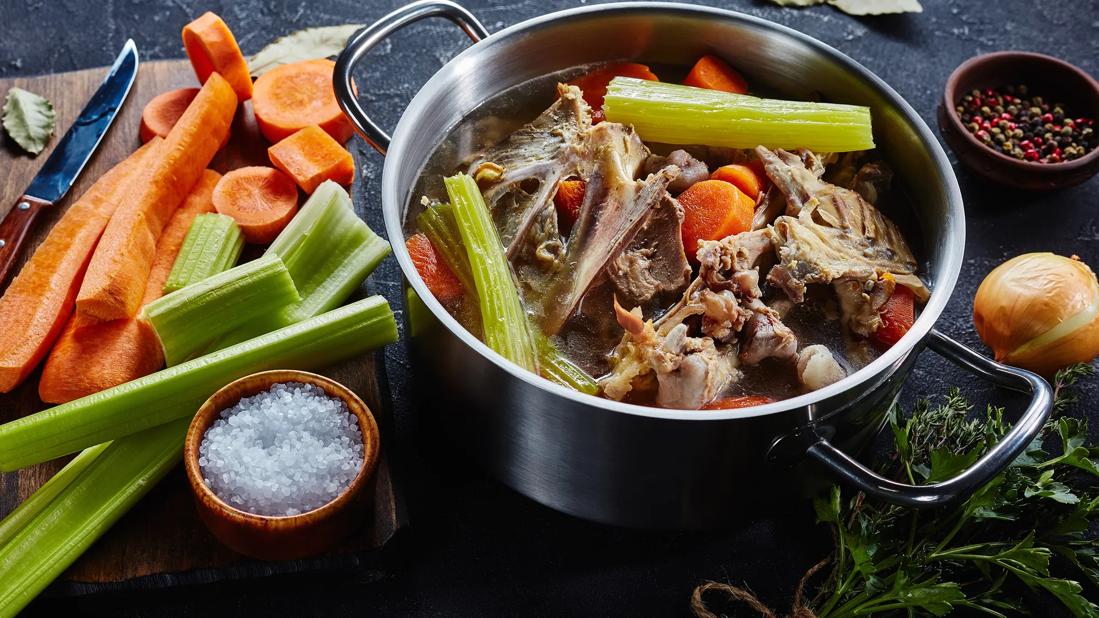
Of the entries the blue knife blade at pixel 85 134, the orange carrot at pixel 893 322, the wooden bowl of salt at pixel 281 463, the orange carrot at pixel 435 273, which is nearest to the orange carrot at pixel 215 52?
the blue knife blade at pixel 85 134

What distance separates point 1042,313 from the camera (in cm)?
269

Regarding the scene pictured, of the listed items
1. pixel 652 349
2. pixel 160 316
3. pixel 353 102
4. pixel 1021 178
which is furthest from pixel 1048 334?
pixel 160 316

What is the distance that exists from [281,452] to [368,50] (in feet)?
3.24

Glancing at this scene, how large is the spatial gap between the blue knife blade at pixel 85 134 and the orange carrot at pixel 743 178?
5.93 ft

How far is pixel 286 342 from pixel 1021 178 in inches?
86.7

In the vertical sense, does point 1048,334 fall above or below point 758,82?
below

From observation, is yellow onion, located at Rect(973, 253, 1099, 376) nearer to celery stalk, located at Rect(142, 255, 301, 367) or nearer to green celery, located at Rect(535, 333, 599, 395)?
green celery, located at Rect(535, 333, 599, 395)

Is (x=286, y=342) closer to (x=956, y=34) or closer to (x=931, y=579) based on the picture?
(x=931, y=579)

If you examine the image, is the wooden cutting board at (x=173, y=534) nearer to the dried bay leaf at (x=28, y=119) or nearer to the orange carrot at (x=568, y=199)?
the dried bay leaf at (x=28, y=119)

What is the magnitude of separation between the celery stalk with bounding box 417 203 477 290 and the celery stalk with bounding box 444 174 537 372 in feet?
0.11

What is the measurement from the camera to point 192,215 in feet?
9.82

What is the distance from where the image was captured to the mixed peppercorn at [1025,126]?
323 cm

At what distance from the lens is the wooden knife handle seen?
2.79 metres

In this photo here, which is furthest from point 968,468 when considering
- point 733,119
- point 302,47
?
point 302,47
